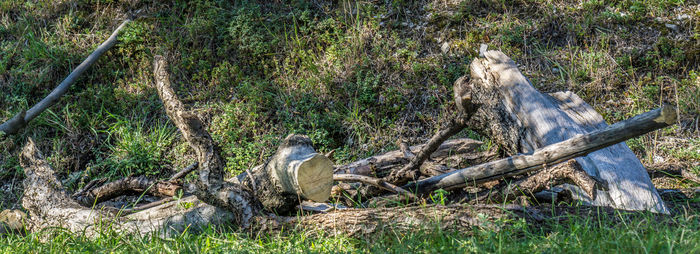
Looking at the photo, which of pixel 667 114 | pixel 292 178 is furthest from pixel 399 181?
pixel 667 114

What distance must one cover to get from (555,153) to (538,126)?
2.71 ft

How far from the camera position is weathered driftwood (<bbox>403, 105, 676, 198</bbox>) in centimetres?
→ 286

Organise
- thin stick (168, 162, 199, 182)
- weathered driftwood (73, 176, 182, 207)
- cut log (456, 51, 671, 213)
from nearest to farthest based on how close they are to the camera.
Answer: cut log (456, 51, 671, 213)
thin stick (168, 162, 199, 182)
weathered driftwood (73, 176, 182, 207)

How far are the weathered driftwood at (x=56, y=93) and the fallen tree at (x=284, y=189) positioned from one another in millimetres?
2700

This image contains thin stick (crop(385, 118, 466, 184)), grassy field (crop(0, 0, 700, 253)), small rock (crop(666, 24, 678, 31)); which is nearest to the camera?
thin stick (crop(385, 118, 466, 184))

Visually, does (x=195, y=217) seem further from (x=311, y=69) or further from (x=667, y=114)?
(x=311, y=69)

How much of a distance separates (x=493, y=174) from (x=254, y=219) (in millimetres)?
1760

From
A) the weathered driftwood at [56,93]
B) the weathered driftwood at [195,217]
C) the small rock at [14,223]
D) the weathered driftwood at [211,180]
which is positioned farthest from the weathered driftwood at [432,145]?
the weathered driftwood at [56,93]

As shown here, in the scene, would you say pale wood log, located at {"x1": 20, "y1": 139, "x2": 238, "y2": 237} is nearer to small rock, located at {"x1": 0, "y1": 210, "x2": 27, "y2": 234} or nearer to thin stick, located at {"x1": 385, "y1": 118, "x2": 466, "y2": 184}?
small rock, located at {"x1": 0, "y1": 210, "x2": 27, "y2": 234}

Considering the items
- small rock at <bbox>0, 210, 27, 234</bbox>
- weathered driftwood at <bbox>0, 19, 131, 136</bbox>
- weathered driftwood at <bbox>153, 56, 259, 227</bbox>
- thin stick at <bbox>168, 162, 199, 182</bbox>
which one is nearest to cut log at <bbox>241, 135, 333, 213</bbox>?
weathered driftwood at <bbox>153, 56, 259, 227</bbox>

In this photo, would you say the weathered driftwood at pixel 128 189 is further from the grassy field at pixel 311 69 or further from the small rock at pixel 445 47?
the small rock at pixel 445 47

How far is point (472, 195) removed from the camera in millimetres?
4133

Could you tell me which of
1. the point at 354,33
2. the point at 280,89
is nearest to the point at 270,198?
the point at 280,89

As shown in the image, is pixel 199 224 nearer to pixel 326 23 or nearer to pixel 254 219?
pixel 254 219
